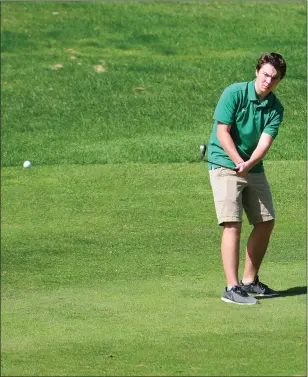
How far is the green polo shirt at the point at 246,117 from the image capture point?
8273 millimetres

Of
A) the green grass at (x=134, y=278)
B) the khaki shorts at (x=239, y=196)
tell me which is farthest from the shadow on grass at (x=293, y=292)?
the khaki shorts at (x=239, y=196)

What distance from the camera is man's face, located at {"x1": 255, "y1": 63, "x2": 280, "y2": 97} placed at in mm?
8188

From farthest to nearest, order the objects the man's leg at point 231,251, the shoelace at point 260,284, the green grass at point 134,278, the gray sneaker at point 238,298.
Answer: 1. the shoelace at point 260,284
2. the man's leg at point 231,251
3. the gray sneaker at point 238,298
4. the green grass at point 134,278

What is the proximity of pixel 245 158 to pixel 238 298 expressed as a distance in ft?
3.22

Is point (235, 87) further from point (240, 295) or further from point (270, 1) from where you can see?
point (270, 1)

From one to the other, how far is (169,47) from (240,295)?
37.4 feet

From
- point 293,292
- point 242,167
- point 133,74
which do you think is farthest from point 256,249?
point 133,74

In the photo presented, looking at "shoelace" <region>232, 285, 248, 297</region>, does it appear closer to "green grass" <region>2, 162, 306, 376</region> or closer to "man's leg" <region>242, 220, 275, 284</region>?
"green grass" <region>2, 162, 306, 376</region>

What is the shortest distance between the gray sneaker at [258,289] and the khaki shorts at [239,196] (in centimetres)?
44

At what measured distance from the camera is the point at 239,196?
332 inches

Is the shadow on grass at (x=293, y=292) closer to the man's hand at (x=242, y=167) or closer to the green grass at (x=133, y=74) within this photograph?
the man's hand at (x=242, y=167)

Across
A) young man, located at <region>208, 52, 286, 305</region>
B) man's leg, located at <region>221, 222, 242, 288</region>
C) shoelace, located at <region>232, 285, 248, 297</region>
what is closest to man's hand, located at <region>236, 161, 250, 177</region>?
young man, located at <region>208, 52, 286, 305</region>

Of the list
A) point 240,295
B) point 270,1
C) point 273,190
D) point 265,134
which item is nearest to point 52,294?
point 240,295

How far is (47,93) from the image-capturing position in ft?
55.8
